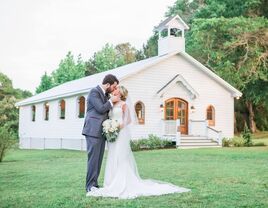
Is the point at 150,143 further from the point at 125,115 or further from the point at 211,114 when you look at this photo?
the point at 125,115

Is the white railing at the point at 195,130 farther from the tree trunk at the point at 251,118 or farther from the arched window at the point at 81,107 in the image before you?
the tree trunk at the point at 251,118

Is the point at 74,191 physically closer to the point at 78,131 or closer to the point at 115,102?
the point at 115,102

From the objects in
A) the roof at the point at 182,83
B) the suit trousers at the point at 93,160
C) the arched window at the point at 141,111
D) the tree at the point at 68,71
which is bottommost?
the suit trousers at the point at 93,160

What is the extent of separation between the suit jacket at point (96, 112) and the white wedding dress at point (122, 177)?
37cm

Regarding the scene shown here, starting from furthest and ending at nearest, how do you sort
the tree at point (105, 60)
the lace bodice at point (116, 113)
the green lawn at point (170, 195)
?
the tree at point (105, 60), the lace bodice at point (116, 113), the green lawn at point (170, 195)

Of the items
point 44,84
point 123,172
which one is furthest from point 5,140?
point 44,84

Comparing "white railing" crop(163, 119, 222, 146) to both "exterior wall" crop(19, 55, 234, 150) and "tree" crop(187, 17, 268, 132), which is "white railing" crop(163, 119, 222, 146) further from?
"tree" crop(187, 17, 268, 132)

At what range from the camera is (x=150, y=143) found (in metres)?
25.3

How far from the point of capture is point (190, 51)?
46062 mm

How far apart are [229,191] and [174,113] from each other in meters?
19.6

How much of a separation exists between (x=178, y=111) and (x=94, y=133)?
66.5 ft

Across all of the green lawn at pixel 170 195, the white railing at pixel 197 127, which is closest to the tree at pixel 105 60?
the white railing at pixel 197 127

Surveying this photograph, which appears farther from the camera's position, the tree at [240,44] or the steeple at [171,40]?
the steeple at [171,40]

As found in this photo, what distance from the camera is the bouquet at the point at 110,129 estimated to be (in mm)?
8797
